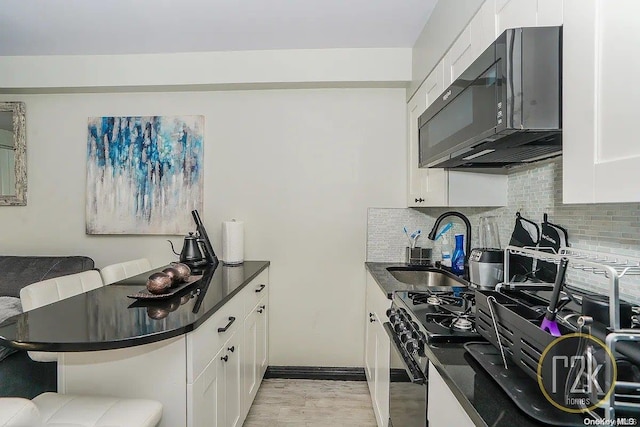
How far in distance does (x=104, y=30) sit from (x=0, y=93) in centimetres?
131

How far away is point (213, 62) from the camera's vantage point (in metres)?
2.78

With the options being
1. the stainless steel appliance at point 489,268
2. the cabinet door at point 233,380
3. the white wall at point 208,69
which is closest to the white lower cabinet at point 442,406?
the stainless steel appliance at point 489,268

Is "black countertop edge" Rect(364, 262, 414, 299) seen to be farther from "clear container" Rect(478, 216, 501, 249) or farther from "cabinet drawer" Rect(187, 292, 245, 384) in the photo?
"cabinet drawer" Rect(187, 292, 245, 384)

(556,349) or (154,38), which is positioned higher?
(154,38)

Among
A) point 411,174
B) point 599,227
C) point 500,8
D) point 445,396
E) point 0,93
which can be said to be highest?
point 0,93

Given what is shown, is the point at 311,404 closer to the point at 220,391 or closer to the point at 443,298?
the point at 220,391

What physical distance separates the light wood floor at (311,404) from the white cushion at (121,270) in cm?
121

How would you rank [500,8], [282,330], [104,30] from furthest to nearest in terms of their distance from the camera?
[282,330] → [104,30] → [500,8]

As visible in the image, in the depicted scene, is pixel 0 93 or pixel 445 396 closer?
pixel 445 396

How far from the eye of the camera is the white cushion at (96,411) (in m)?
1.14

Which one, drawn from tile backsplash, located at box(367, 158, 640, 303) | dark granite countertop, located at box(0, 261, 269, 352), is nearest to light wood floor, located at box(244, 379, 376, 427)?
dark granite countertop, located at box(0, 261, 269, 352)

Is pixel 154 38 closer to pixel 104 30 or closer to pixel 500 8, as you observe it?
pixel 104 30

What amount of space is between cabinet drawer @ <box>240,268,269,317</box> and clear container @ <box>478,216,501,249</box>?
1417 millimetres

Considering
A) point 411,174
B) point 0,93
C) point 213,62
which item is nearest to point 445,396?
point 411,174
